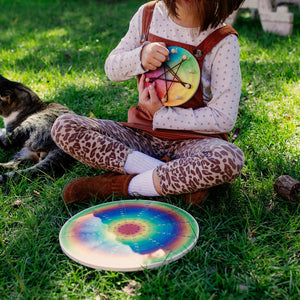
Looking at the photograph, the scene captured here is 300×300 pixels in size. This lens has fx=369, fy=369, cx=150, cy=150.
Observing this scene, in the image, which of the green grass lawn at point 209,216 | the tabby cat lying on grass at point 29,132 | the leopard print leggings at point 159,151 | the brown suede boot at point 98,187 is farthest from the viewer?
the tabby cat lying on grass at point 29,132

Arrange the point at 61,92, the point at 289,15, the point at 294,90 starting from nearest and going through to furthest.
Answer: the point at 294,90
the point at 61,92
the point at 289,15

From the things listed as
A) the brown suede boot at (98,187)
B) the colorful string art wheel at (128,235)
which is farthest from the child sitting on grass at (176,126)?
the colorful string art wheel at (128,235)


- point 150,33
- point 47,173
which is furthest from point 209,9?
point 47,173

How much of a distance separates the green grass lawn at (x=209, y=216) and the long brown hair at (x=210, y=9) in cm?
85

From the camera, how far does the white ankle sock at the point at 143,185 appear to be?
6.26 ft

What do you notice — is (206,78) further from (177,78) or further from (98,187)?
(98,187)

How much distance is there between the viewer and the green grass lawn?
Result: 1.40 meters

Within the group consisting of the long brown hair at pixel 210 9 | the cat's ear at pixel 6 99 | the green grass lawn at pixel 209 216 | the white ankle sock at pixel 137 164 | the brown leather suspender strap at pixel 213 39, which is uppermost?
the long brown hair at pixel 210 9

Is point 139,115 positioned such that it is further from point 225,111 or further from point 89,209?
point 89,209

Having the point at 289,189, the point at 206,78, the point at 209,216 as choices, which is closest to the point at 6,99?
the point at 206,78

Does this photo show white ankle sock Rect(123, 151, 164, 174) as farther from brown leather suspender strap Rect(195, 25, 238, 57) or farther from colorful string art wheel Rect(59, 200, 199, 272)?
brown leather suspender strap Rect(195, 25, 238, 57)

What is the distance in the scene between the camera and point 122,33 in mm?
5027

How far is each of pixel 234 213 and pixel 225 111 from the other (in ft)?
1.75

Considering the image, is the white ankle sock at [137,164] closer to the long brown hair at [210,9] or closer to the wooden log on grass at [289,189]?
the wooden log on grass at [289,189]
